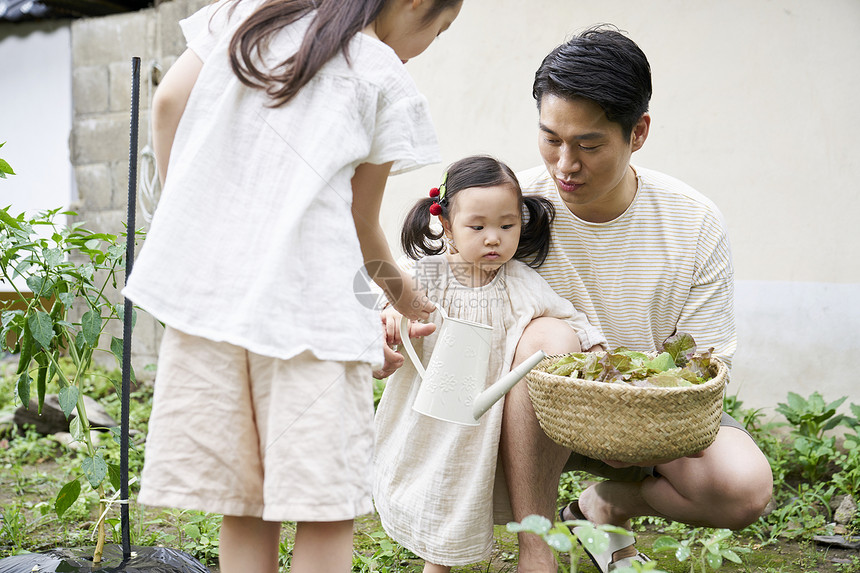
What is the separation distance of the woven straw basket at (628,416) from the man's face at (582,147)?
1.76ft

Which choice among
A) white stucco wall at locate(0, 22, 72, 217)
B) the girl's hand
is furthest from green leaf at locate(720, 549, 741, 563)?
white stucco wall at locate(0, 22, 72, 217)

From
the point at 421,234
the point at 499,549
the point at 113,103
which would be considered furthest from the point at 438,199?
the point at 113,103

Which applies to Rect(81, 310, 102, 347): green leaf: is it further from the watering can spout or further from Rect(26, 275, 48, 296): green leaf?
the watering can spout

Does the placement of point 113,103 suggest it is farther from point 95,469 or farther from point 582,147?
point 582,147

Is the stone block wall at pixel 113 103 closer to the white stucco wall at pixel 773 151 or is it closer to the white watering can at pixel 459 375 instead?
the white stucco wall at pixel 773 151

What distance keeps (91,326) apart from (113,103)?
3.58 meters

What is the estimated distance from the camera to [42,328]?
1.69 meters

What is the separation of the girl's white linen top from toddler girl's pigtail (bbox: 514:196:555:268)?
0.81m

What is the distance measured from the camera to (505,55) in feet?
12.3

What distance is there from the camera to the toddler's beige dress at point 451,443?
188cm

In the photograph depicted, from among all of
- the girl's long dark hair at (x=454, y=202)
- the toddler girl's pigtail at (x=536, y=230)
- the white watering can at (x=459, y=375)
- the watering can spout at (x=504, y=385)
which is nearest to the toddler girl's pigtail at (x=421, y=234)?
the girl's long dark hair at (x=454, y=202)

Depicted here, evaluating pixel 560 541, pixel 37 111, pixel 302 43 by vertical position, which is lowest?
pixel 560 541

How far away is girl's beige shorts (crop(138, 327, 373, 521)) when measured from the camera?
4.06ft

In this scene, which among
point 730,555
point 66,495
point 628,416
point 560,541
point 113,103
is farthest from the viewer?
point 113,103
